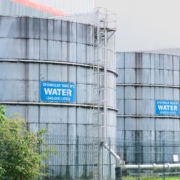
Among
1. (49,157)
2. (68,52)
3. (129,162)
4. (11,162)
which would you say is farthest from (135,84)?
(11,162)

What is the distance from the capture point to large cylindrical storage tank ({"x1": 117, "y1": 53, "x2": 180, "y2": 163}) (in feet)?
129

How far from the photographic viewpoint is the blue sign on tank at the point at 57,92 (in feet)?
89.2

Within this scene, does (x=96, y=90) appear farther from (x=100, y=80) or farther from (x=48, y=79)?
(x=48, y=79)

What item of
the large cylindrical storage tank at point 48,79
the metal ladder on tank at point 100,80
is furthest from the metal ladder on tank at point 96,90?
the large cylindrical storage tank at point 48,79

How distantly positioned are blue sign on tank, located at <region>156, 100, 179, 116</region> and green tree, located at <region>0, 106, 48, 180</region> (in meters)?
17.6

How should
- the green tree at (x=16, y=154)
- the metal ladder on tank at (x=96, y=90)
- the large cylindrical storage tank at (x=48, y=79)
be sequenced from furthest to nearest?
the metal ladder on tank at (x=96, y=90)
the large cylindrical storage tank at (x=48, y=79)
the green tree at (x=16, y=154)

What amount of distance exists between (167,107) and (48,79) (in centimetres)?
1436

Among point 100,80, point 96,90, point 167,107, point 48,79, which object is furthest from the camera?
point 167,107

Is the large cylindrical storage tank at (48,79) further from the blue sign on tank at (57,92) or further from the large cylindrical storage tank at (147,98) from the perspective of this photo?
the large cylindrical storage tank at (147,98)

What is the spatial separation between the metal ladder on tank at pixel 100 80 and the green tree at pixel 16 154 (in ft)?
18.8

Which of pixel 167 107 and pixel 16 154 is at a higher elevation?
pixel 167 107

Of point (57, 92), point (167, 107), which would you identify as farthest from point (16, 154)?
point (167, 107)

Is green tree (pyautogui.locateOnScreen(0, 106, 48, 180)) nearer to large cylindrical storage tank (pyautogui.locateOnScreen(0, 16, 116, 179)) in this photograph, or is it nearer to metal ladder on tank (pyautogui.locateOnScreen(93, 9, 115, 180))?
large cylindrical storage tank (pyautogui.locateOnScreen(0, 16, 116, 179))

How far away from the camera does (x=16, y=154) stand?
22.0 m
